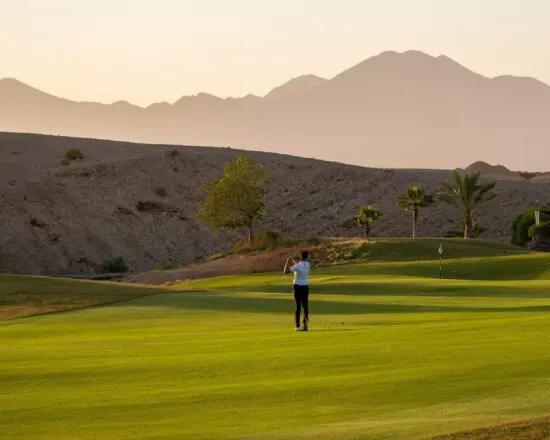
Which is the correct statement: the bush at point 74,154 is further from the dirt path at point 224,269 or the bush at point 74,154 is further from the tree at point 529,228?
the tree at point 529,228

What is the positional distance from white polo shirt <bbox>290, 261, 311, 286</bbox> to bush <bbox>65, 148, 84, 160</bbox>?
110 meters

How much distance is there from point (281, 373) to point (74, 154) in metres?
118

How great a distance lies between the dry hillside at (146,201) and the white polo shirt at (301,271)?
7843 centimetres

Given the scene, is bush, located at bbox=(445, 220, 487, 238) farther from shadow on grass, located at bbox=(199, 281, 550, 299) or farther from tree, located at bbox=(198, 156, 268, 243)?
shadow on grass, located at bbox=(199, 281, 550, 299)

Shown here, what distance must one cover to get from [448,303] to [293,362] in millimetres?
15837

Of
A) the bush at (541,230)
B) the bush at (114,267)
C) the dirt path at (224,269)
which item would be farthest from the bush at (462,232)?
the bush at (114,267)

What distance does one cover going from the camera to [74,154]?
13375cm

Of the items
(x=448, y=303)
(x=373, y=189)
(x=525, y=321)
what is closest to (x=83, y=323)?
(x=448, y=303)

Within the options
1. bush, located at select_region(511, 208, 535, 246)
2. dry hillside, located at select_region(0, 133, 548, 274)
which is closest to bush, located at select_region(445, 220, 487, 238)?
dry hillside, located at select_region(0, 133, 548, 274)

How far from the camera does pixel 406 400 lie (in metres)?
15.4

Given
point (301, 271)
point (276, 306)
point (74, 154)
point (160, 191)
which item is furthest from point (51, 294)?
point (74, 154)

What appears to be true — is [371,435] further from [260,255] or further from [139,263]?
[139,263]

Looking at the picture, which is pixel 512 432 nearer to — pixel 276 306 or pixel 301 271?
pixel 301 271

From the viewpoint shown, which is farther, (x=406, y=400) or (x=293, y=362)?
(x=293, y=362)
